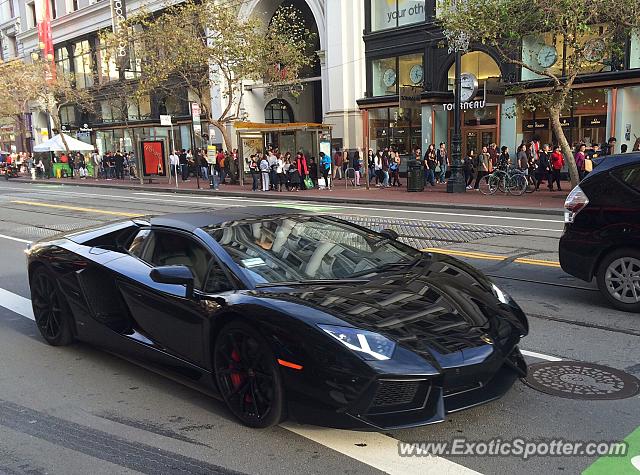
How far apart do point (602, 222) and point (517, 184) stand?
14030 millimetres

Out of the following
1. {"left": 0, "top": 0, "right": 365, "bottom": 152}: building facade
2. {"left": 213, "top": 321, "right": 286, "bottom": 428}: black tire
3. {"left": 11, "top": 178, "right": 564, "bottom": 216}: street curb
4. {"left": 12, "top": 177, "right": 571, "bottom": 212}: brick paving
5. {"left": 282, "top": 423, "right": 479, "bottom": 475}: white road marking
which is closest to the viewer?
{"left": 282, "top": 423, "right": 479, "bottom": 475}: white road marking

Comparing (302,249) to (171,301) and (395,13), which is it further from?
(395,13)

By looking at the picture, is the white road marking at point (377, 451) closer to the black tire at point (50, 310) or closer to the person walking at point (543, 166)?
the black tire at point (50, 310)

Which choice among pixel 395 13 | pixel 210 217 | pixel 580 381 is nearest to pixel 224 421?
pixel 210 217

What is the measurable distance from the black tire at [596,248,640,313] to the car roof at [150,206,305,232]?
3.45m

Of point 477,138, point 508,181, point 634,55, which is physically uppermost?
point 634,55

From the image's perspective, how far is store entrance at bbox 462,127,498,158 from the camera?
85.8 ft

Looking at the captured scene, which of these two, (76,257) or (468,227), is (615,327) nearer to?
(76,257)

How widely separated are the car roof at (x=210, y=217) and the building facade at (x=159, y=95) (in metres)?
26.8

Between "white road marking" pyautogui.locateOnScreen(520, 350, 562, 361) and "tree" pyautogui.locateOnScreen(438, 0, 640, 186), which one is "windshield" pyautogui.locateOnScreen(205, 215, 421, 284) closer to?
"white road marking" pyautogui.locateOnScreen(520, 350, 562, 361)

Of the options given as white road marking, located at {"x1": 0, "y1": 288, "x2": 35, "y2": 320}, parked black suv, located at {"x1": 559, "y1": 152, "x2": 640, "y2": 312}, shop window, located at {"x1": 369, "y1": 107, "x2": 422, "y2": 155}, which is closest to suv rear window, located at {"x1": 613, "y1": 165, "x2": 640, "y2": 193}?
parked black suv, located at {"x1": 559, "y1": 152, "x2": 640, "y2": 312}

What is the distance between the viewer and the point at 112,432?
3.81m

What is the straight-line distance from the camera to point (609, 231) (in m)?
6.15

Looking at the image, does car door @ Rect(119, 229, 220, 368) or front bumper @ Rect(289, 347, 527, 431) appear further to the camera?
car door @ Rect(119, 229, 220, 368)
